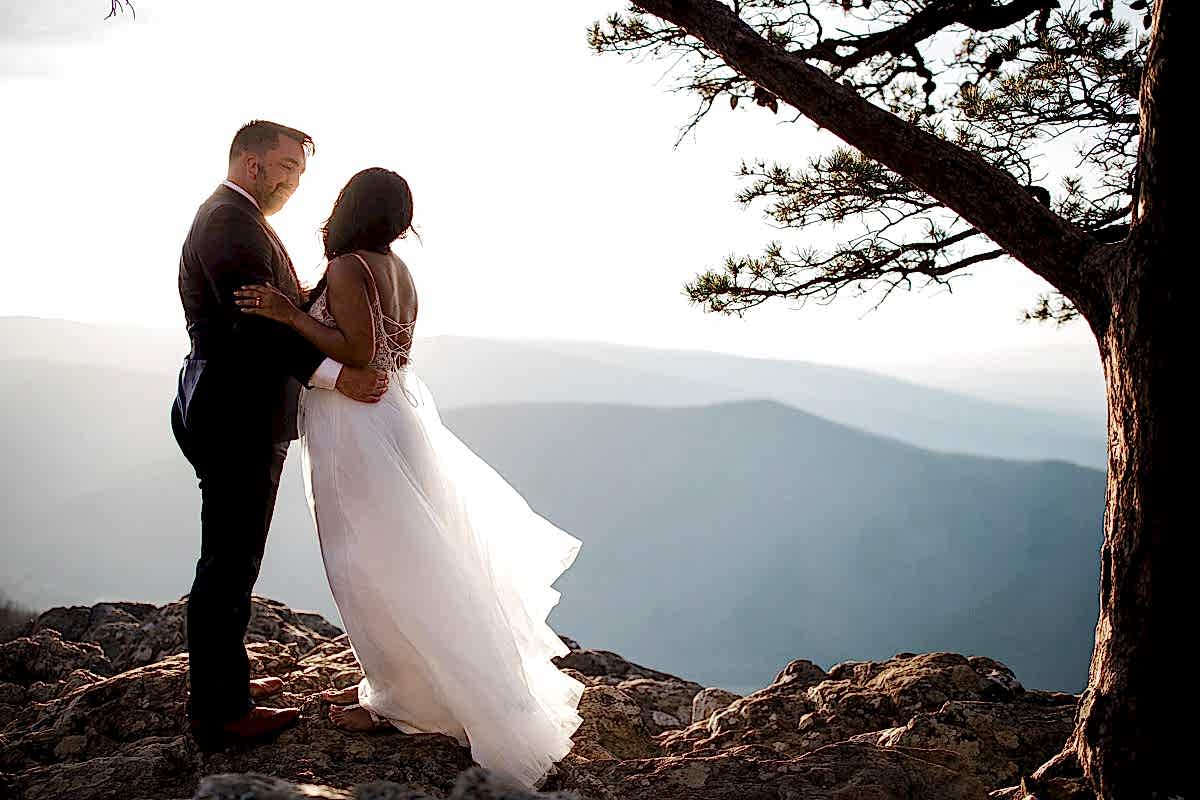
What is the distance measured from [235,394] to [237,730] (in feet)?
2.96

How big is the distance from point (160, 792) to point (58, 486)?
31.0 ft

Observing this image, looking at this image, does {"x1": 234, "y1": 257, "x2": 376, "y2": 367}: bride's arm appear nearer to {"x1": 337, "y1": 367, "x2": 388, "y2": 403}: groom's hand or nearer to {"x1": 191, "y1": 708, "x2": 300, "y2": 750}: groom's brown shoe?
{"x1": 337, "y1": 367, "x2": 388, "y2": 403}: groom's hand

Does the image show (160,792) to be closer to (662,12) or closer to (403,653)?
(403,653)

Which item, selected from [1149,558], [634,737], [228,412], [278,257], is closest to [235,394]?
[228,412]

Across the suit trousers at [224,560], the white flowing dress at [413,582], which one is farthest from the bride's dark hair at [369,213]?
the suit trousers at [224,560]

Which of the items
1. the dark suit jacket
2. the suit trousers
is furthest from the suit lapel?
the suit trousers

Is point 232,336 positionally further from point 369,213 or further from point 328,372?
point 369,213

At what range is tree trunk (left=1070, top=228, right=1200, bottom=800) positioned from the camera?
6.64 ft

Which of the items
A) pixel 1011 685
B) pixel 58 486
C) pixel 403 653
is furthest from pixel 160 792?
pixel 58 486

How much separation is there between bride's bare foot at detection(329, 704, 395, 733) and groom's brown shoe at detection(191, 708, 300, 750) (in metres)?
0.16

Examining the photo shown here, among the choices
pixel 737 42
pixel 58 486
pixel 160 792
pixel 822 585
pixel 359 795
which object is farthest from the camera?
pixel 822 585

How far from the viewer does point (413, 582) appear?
2355 millimetres

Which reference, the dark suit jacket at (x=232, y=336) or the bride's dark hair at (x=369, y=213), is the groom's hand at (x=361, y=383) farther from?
the bride's dark hair at (x=369, y=213)

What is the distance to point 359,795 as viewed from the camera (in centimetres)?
94
